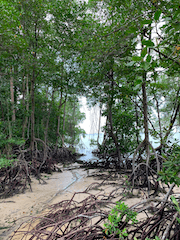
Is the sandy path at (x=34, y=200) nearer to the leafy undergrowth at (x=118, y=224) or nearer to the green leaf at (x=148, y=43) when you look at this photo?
the leafy undergrowth at (x=118, y=224)

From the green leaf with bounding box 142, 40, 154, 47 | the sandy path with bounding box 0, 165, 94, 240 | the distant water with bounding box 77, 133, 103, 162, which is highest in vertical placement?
the green leaf with bounding box 142, 40, 154, 47

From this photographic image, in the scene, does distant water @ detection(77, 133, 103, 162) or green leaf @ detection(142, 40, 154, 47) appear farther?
distant water @ detection(77, 133, 103, 162)

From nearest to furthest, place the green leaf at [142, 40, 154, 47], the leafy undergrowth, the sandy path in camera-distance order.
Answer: the green leaf at [142, 40, 154, 47] → the leafy undergrowth → the sandy path

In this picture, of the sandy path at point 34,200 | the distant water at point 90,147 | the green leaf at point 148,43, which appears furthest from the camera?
the distant water at point 90,147

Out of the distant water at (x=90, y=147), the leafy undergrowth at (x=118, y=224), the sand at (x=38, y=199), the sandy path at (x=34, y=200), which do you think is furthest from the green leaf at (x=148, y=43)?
the distant water at (x=90, y=147)

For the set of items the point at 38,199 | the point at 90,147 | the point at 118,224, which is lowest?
the point at 38,199

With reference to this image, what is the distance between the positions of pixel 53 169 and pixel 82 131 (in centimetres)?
865

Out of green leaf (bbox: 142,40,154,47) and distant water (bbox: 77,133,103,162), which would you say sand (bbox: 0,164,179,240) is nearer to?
green leaf (bbox: 142,40,154,47)

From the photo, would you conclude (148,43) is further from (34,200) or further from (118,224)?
(34,200)

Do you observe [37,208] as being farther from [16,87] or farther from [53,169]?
[16,87]

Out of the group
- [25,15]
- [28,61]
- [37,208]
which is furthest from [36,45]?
[37,208]

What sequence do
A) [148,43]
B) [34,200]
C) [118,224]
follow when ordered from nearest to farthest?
[148,43], [118,224], [34,200]

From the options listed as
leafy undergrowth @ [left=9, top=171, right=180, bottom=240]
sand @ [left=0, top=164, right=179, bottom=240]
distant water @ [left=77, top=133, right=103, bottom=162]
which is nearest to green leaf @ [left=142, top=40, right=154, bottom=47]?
leafy undergrowth @ [left=9, top=171, right=180, bottom=240]

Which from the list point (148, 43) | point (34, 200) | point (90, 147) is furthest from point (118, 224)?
point (90, 147)
